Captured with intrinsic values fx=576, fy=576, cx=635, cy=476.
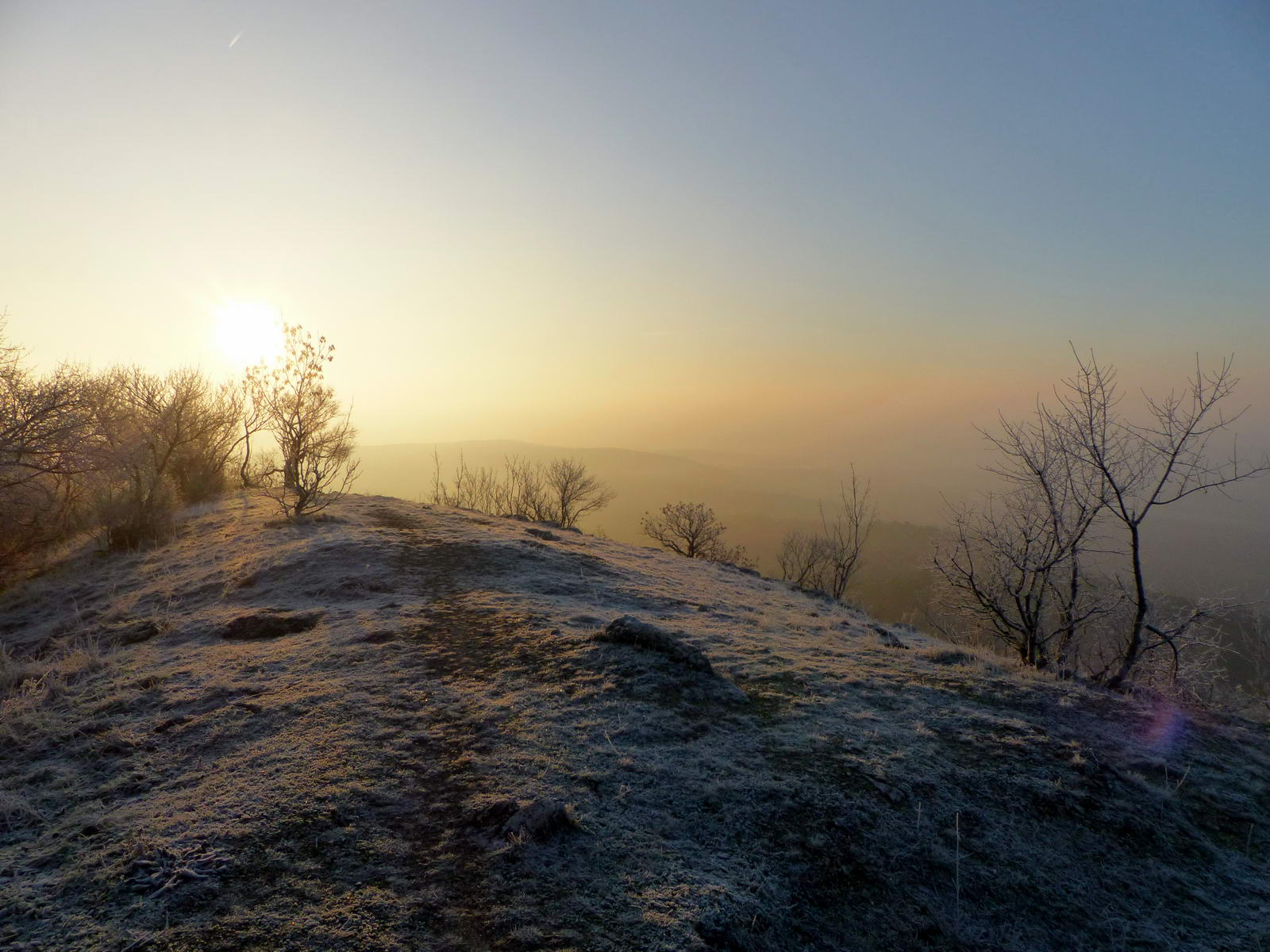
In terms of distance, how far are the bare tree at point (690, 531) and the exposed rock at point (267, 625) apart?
1069 inches

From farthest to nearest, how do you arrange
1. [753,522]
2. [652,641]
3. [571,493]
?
[753,522] < [571,493] < [652,641]

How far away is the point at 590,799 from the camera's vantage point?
4.27m

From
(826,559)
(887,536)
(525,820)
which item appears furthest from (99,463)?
(887,536)

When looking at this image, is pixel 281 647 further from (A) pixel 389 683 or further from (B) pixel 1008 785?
(B) pixel 1008 785

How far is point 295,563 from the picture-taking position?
11328 mm

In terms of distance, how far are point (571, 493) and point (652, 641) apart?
3329 cm

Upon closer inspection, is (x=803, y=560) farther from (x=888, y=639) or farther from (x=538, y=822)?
(x=538, y=822)

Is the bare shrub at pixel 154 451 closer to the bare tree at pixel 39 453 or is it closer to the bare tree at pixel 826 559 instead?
the bare tree at pixel 39 453

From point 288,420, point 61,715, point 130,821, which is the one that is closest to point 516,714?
point 130,821

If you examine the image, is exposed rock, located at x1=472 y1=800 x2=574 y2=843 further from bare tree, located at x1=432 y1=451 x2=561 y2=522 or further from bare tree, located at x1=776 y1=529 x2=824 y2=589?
bare tree, located at x1=432 y1=451 x2=561 y2=522

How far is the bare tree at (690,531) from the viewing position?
34.8m

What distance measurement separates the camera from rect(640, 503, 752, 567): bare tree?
34844 millimetres

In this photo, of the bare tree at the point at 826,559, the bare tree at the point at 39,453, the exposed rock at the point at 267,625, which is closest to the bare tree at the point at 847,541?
the bare tree at the point at 826,559

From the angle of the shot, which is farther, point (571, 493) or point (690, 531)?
point (571, 493)
